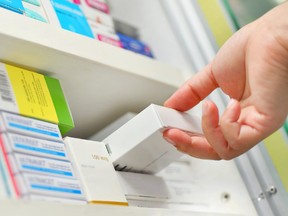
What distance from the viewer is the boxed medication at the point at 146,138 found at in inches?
29.5

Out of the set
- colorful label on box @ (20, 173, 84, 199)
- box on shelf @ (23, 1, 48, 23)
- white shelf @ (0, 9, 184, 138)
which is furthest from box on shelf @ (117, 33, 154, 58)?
colorful label on box @ (20, 173, 84, 199)

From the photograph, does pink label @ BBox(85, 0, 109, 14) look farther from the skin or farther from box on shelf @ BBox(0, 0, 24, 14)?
the skin

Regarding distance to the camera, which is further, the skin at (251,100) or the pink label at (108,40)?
the pink label at (108,40)

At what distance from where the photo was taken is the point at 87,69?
810 mm

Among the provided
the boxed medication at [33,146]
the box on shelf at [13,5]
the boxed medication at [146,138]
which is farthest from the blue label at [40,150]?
the box on shelf at [13,5]

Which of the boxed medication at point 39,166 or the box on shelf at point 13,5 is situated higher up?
the box on shelf at point 13,5

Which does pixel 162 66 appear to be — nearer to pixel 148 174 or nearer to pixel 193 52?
pixel 193 52

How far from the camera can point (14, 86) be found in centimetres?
68

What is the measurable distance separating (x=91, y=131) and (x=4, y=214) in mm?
469

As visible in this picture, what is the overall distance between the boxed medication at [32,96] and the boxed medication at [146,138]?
95 millimetres

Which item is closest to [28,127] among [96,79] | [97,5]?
[96,79]

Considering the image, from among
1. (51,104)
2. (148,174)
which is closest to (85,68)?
(51,104)

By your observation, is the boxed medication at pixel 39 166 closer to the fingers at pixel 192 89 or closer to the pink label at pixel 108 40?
the fingers at pixel 192 89

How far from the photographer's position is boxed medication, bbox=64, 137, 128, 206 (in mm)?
667
